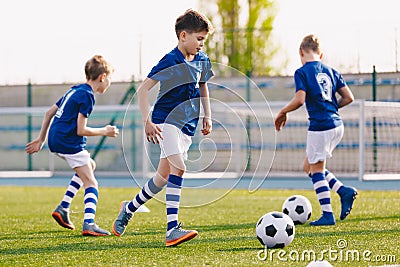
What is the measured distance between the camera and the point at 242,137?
1931cm

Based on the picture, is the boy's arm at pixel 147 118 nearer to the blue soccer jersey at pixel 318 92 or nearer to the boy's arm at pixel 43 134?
the boy's arm at pixel 43 134

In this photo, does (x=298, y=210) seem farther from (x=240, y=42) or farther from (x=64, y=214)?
(x=240, y=42)

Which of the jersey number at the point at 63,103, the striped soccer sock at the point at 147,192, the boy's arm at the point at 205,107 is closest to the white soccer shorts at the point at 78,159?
the jersey number at the point at 63,103

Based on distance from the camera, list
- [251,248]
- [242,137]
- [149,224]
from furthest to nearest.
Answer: [242,137]
[149,224]
[251,248]

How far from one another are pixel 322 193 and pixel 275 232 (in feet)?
5.96

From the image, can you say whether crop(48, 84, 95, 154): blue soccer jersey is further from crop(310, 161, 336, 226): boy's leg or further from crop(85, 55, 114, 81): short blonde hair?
crop(310, 161, 336, 226): boy's leg

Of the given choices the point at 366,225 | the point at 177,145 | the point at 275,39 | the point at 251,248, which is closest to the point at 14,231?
the point at 177,145

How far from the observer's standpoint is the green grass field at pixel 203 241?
486 cm

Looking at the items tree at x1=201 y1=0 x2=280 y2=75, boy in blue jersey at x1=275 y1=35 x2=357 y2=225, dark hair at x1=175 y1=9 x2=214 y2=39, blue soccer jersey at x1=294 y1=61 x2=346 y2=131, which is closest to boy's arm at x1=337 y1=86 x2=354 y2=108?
boy in blue jersey at x1=275 y1=35 x2=357 y2=225

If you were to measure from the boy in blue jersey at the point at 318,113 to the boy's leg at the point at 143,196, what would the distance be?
1.43 m

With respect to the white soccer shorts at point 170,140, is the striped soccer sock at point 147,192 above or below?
below

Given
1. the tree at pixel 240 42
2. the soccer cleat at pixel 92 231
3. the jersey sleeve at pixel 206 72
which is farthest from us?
the tree at pixel 240 42

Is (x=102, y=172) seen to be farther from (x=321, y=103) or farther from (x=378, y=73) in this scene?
(x=321, y=103)

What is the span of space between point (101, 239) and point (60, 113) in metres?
1.21
